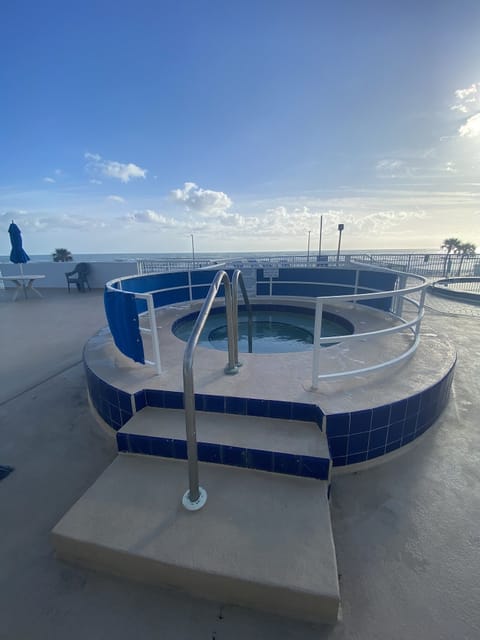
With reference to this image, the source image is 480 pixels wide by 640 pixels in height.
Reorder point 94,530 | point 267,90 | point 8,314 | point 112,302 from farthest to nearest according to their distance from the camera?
point 267,90, point 8,314, point 112,302, point 94,530

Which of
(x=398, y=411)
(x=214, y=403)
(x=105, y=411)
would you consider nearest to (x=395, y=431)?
(x=398, y=411)

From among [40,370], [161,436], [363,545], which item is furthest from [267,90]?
[363,545]

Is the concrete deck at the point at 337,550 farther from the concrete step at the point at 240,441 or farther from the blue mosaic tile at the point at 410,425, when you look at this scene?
the concrete step at the point at 240,441

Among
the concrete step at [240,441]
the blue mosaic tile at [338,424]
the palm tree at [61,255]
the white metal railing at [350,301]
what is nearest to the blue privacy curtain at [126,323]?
the white metal railing at [350,301]

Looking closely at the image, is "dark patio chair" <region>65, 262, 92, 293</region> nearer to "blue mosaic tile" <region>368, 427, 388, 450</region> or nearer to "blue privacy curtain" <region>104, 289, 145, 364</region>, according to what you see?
"blue privacy curtain" <region>104, 289, 145, 364</region>

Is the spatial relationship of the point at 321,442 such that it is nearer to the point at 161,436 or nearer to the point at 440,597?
Answer: the point at 440,597

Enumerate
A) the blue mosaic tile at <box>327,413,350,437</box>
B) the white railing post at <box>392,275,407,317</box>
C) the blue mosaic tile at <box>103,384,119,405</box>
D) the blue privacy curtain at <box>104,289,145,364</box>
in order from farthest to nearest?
the white railing post at <box>392,275,407,317</box> < the blue privacy curtain at <box>104,289,145,364</box> < the blue mosaic tile at <box>103,384,119,405</box> < the blue mosaic tile at <box>327,413,350,437</box>

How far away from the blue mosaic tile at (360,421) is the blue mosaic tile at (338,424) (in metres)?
0.04

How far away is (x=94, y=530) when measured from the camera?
5.21 feet

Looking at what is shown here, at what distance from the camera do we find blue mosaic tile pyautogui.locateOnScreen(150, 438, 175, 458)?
83.4 inches

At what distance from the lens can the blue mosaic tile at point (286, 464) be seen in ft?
6.35

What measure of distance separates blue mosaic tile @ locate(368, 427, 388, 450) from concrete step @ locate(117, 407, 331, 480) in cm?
48

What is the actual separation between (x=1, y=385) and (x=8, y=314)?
5.15 m

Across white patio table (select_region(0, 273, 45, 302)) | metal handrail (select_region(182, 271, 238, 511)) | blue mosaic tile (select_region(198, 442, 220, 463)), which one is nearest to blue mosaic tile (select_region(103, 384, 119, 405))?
blue mosaic tile (select_region(198, 442, 220, 463))
